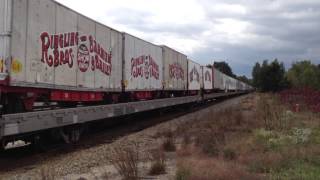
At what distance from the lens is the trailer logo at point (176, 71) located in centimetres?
3127

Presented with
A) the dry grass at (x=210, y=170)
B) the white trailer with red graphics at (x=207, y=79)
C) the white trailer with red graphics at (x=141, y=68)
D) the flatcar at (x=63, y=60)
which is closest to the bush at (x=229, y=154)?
the dry grass at (x=210, y=170)

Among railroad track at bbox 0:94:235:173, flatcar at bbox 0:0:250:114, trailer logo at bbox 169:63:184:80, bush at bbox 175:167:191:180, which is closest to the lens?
bush at bbox 175:167:191:180

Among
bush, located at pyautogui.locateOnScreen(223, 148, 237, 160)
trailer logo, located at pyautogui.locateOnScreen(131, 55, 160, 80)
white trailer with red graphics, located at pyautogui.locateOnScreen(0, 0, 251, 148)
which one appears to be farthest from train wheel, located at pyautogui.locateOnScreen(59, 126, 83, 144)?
trailer logo, located at pyautogui.locateOnScreen(131, 55, 160, 80)

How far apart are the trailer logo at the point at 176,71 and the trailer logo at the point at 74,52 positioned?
40.7 feet

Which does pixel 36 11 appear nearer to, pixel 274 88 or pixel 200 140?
pixel 200 140

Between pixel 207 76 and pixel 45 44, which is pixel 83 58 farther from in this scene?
pixel 207 76

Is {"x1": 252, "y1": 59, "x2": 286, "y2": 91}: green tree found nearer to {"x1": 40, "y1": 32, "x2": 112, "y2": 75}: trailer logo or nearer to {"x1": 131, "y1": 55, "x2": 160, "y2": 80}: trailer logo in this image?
{"x1": 131, "y1": 55, "x2": 160, "y2": 80}: trailer logo

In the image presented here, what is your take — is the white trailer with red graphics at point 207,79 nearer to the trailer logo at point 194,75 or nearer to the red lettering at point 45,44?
the trailer logo at point 194,75

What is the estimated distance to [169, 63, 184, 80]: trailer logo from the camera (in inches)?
1231

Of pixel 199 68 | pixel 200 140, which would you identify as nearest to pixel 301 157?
pixel 200 140

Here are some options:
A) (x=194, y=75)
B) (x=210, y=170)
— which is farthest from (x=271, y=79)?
(x=210, y=170)

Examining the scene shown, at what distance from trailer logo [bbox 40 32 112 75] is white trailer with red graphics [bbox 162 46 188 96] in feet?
36.0

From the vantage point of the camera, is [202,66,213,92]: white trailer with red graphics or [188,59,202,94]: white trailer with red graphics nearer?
[188,59,202,94]: white trailer with red graphics

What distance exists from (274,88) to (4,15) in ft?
362
